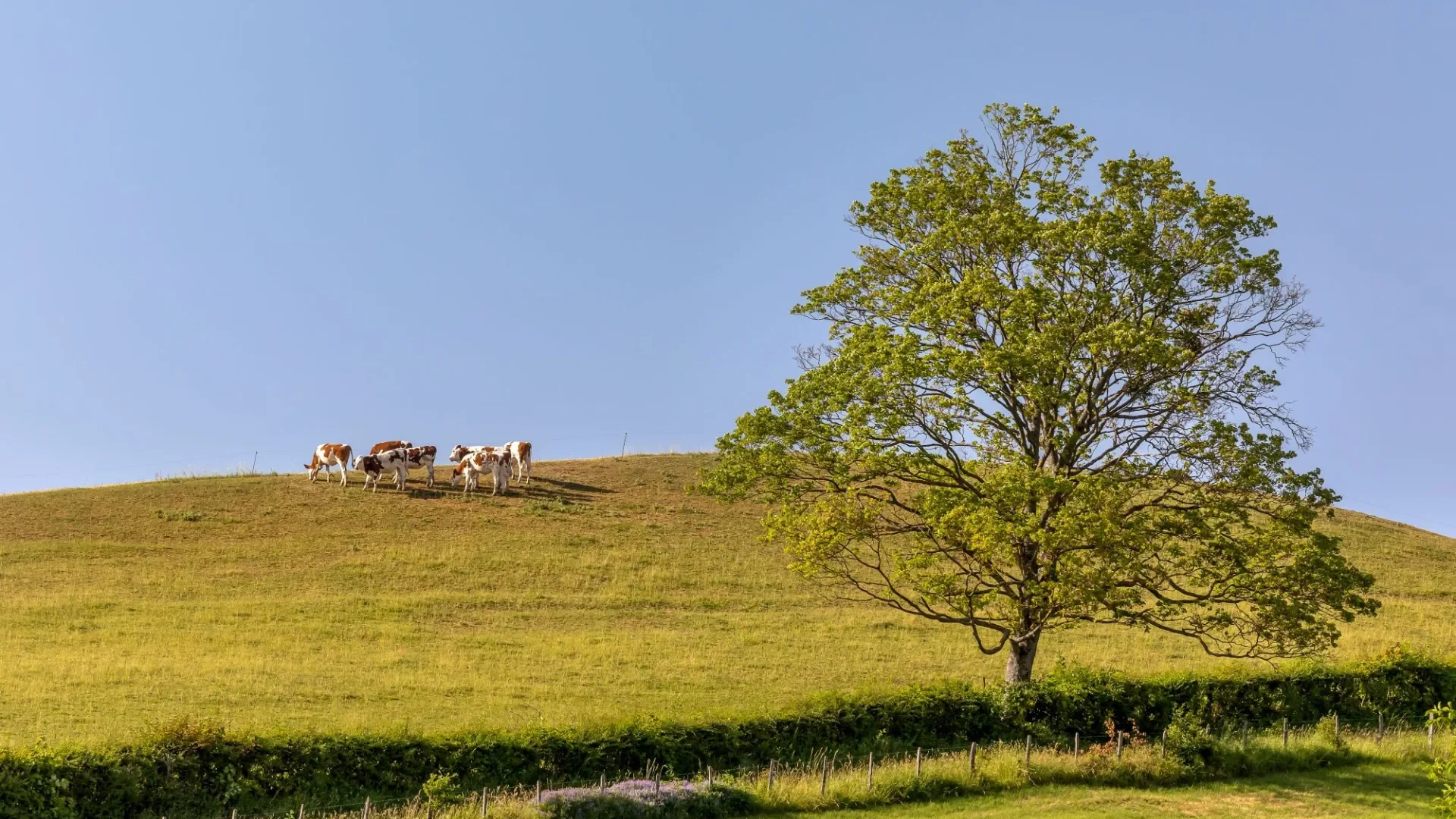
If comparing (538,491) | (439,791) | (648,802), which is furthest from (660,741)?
(538,491)

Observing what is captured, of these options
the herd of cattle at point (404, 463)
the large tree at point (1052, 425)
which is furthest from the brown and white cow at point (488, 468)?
the large tree at point (1052, 425)

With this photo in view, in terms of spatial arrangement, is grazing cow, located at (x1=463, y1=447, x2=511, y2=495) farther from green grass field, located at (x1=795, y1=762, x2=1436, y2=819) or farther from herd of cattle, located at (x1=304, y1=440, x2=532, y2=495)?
green grass field, located at (x1=795, y1=762, x2=1436, y2=819)

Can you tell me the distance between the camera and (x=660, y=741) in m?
25.8

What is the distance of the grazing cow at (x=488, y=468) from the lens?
6938 centimetres

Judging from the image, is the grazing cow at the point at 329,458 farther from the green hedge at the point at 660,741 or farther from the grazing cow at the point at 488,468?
the green hedge at the point at 660,741

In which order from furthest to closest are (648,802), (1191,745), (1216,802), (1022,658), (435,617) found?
(435,617), (1022,658), (1191,745), (1216,802), (648,802)

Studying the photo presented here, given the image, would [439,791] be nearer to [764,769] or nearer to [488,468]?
[764,769]

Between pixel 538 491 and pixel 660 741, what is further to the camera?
pixel 538 491

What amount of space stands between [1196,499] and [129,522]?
158 feet

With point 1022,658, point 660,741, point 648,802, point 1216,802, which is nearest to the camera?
point 648,802

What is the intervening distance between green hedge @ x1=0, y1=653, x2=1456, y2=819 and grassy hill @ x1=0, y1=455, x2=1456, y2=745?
1433mm

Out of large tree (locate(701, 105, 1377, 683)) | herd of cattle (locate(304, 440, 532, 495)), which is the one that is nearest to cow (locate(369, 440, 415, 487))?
herd of cattle (locate(304, 440, 532, 495))

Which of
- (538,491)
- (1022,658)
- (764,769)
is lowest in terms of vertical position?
(764,769)

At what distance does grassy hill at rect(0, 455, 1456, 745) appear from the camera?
33938mm
